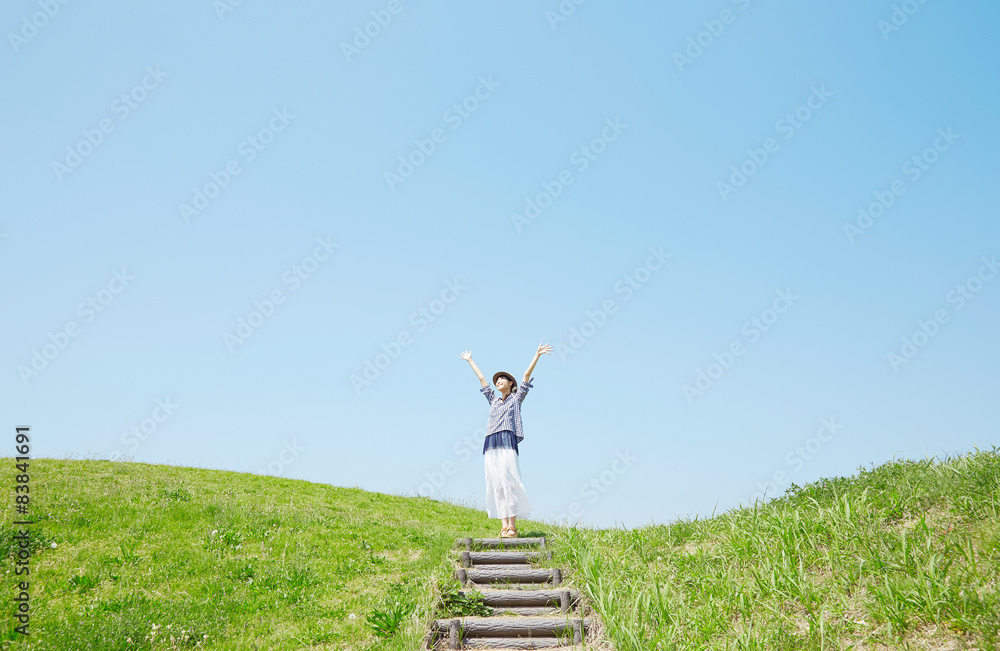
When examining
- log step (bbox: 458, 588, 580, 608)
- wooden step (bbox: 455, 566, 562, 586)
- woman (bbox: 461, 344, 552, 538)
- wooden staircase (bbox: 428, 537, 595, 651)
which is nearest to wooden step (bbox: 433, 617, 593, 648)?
wooden staircase (bbox: 428, 537, 595, 651)

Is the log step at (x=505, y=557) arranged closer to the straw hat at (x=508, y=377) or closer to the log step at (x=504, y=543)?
the log step at (x=504, y=543)

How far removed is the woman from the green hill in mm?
1017

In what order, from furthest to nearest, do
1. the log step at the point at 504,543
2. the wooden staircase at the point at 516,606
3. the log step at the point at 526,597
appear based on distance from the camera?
1. the log step at the point at 504,543
2. the log step at the point at 526,597
3. the wooden staircase at the point at 516,606

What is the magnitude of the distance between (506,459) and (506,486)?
1.72ft

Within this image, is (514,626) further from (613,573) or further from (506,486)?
(506,486)

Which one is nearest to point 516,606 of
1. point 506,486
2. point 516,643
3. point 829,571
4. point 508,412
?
point 516,643

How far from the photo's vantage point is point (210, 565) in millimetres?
11172

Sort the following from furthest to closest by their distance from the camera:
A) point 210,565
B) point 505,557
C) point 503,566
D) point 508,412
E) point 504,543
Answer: point 508,412, point 504,543, point 505,557, point 210,565, point 503,566

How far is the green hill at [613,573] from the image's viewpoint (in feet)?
25.2

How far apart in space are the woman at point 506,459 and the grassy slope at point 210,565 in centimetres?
142

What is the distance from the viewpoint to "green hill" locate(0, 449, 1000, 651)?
7.68 m

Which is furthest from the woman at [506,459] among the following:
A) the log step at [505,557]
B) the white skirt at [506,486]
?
the log step at [505,557]

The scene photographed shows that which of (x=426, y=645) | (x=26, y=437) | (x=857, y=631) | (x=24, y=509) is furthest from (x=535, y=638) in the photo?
(x=24, y=509)

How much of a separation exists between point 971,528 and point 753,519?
3.15 meters
